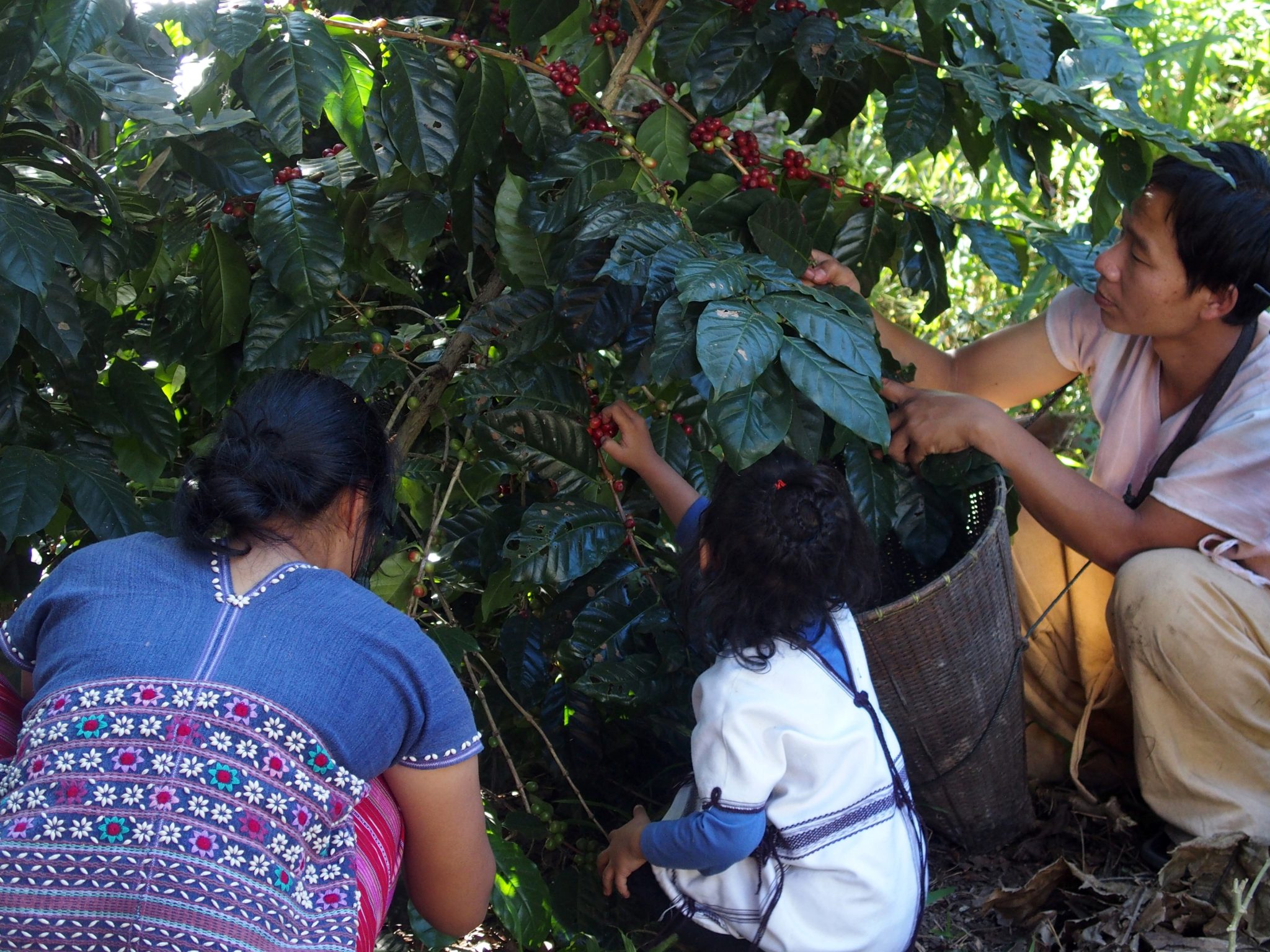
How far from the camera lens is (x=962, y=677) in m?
1.86

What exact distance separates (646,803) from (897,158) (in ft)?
3.67

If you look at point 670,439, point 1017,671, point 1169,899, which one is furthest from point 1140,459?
point 670,439

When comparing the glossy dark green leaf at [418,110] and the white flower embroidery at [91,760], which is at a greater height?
the glossy dark green leaf at [418,110]

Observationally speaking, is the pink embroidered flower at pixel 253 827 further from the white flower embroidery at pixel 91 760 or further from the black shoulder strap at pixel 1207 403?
the black shoulder strap at pixel 1207 403

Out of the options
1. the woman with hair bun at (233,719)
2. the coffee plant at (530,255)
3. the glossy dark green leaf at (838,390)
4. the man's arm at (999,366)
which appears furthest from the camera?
the man's arm at (999,366)

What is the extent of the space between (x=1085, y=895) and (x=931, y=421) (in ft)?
2.76

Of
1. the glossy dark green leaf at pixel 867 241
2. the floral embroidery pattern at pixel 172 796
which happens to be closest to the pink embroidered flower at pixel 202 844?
the floral embroidery pattern at pixel 172 796

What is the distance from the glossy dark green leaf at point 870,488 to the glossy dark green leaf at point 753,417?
528 millimetres

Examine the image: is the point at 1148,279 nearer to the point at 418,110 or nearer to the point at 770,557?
the point at 770,557

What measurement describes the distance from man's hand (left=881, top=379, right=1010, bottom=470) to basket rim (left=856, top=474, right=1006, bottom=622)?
0.30ft

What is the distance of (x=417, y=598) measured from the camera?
183 centimetres

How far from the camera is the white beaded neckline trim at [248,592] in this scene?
1169 millimetres

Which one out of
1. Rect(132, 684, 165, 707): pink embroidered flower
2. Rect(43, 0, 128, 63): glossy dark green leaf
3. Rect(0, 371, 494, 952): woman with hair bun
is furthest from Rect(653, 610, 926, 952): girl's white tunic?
Rect(43, 0, 128, 63): glossy dark green leaf

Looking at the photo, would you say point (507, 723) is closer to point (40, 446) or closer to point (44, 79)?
point (40, 446)
